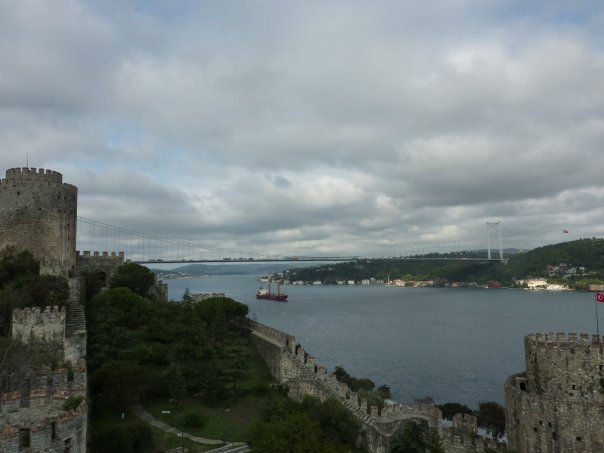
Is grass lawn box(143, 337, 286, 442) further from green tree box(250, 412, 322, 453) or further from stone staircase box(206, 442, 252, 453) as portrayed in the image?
green tree box(250, 412, 322, 453)

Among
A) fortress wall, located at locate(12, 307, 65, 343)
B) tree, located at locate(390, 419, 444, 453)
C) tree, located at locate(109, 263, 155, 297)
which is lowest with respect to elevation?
tree, located at locate(390, 419, 444, 453)

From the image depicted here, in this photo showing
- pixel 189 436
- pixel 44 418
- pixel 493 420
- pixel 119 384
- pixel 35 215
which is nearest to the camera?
pixel 44 418

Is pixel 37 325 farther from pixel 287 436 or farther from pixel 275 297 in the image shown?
pixel 275 297

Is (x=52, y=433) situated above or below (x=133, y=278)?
below

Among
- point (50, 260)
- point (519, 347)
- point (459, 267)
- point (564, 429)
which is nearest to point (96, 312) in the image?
point (50, 260)

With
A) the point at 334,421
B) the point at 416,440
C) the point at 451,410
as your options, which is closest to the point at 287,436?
the point at 334,421

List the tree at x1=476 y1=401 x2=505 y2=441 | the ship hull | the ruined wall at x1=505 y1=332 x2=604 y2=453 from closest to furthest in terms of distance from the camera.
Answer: the ruined wall at x1=505 y1=332 x2=604 y2=453 < the tree at x1=476 y1=401 x2=505 y2=441 < the ship hull

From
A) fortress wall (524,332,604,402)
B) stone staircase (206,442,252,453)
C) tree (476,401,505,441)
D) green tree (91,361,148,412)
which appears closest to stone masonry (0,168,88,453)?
green tree (91,361,148,412)
